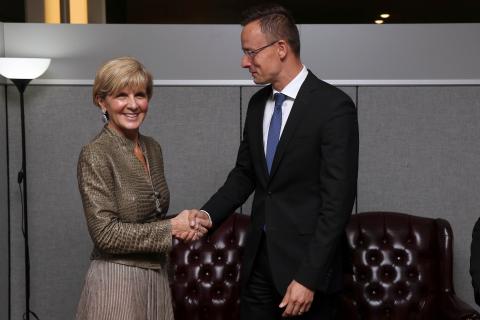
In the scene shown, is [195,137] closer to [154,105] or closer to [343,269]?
[154,105]

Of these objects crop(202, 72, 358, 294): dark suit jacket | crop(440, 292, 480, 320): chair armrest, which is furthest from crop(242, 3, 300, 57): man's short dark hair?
crop(440, 292, 480, 320): chair armrest

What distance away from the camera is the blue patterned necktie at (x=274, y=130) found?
2.54m

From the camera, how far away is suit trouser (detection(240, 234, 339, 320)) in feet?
8.29

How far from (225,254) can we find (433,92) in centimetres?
142

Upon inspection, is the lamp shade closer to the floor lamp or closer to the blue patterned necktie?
the floor lamp

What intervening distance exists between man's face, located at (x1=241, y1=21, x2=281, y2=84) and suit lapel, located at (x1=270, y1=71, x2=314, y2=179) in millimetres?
135

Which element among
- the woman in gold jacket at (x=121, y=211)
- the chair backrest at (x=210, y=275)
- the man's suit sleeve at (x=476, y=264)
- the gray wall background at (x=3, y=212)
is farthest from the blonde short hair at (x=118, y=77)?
the gray wall background at (x=3, y=212)

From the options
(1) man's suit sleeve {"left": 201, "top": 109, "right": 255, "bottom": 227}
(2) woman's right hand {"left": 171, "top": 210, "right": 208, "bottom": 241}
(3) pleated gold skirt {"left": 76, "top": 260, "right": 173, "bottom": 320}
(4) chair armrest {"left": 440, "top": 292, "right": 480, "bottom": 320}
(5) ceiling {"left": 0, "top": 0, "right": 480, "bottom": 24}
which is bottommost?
(4) chair armrest {"left": 440, "top": 292, "right": 480, "bottom": 320}

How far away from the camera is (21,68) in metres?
3.52

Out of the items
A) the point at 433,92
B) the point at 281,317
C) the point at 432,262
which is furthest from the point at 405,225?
the point at 281,317

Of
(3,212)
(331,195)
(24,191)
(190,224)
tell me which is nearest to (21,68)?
(24,191)

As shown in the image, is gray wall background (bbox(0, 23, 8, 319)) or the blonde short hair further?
gray wall background (bbox(0, 23, 8, 319))

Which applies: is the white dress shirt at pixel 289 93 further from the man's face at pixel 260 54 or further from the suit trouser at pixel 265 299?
the suit trouser at pixel 265 299

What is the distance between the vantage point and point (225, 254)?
11.4 feet
